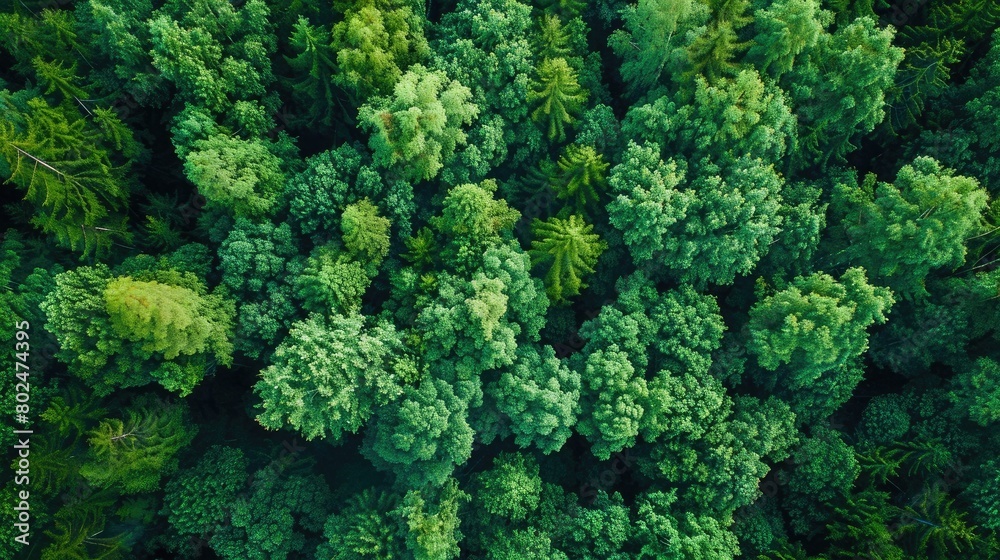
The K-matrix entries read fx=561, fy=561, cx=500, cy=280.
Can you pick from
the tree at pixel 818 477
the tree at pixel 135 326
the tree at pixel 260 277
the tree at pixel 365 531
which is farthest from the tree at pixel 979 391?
the tree at pixel 135 326

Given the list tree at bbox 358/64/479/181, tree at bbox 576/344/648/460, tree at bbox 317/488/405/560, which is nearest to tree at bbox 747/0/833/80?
tree at bbox 358/64/479/181

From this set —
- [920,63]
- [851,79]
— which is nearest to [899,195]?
[851,79]

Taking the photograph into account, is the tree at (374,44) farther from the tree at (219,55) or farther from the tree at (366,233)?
the tree at (366,233)

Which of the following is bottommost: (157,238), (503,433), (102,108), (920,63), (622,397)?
(503,433)

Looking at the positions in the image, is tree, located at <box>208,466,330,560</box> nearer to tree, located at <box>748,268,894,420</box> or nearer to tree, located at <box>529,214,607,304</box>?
tree, located at <box>529,214,607,304</box>

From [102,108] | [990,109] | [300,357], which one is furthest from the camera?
[990,109]

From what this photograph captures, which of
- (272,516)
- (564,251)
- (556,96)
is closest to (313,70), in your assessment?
(556,96)

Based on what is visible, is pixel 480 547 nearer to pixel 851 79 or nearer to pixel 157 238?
pixel 157 238
